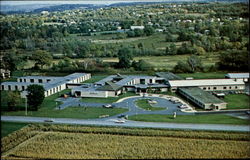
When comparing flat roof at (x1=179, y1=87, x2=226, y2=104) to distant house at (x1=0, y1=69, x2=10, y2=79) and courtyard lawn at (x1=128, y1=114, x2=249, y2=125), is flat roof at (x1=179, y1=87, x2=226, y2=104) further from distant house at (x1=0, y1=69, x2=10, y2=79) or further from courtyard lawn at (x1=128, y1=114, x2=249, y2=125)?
distant house at (x1=0, y1=69, x2=10, y2=79)

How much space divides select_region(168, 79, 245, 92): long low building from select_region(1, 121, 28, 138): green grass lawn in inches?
131

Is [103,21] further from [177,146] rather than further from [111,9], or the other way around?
[177,146]

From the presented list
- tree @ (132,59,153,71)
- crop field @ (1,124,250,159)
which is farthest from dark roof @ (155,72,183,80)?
crop field @ (1,124,250,159)

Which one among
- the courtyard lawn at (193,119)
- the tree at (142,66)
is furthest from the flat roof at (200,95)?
the tree at (142,66)

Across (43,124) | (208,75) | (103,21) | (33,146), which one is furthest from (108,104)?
(103,21)

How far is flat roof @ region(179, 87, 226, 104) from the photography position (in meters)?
6.20

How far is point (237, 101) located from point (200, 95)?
666mm

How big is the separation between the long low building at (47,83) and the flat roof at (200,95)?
262 centimetres

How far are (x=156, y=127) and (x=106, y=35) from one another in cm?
889

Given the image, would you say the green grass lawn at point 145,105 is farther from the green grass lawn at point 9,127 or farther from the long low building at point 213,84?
the green grass lawn at point 9,127

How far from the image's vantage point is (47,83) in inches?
305

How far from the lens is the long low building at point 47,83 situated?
7440 mm

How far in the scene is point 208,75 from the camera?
859cm

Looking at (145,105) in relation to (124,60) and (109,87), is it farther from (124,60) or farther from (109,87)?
(124,60)
